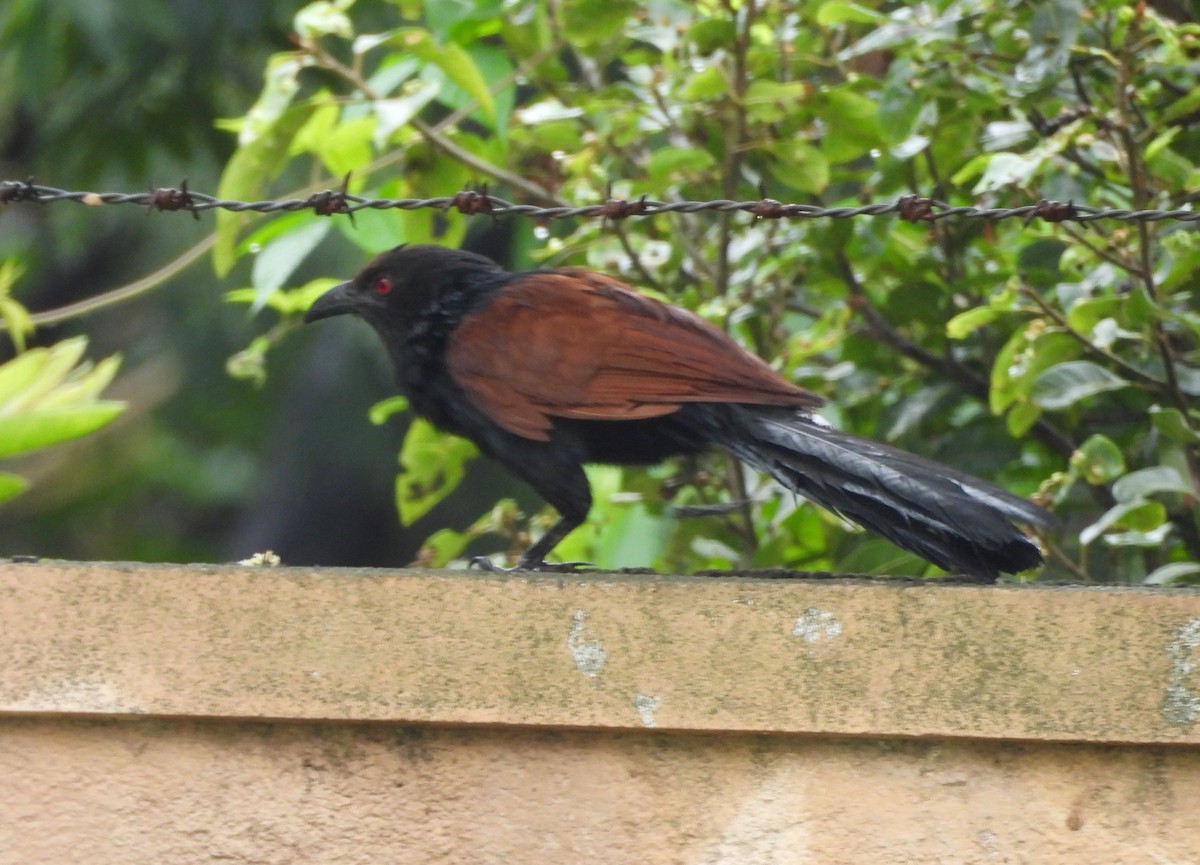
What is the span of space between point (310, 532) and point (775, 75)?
6.54m

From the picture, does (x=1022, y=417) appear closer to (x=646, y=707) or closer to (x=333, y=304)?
(x=333, y=304)

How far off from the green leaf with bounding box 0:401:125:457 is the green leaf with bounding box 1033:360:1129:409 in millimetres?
1522

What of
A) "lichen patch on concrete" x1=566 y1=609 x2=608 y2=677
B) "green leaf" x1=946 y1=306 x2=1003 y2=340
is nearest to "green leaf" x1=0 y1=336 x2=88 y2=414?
"lichen patch on concrete" x1=566 y1=609 x2=608 y2=677

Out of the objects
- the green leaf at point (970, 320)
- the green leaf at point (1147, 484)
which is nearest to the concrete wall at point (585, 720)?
the green leaf at point (1147, 484)

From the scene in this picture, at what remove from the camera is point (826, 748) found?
163 centimetres

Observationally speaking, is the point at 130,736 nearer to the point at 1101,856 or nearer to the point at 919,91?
the point at 1101,856

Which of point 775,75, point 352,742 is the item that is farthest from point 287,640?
point 775,75

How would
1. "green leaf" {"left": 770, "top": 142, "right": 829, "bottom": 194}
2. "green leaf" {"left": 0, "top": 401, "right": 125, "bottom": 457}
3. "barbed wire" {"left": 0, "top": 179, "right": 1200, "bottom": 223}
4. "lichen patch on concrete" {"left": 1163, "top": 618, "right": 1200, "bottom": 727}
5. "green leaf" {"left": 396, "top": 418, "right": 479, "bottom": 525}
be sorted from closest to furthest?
"lichen patch on concrete" {"left": 1163, "top": 618, "right": 1200, "bottom": 727} → "barbed wire" {"left": 0, "top": 179, "right": 1200, "bottom": 223} → "green leaf" {"left": 0, "top": 401, "right": 125, "bottom": 457} → "green leaf" {"left": 770, "top": 142, "right": 829, "bottom": 194} → "green leaf" {"left": 396, "top": 418, "right": 479, "bottom": 525}

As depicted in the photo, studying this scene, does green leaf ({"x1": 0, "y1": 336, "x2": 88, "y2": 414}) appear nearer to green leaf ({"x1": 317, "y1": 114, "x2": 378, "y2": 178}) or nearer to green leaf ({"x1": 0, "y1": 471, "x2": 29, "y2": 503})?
green leaf ({"x1": 0, "y1": 471, "x2": 29, "y2": 503})

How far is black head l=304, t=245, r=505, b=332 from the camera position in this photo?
2.47 meters

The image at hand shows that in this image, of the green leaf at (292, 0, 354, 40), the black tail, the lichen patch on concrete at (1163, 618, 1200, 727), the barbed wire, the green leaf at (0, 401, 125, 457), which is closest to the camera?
the lichen patch on concrete at (1163, 618, 1200, 727)

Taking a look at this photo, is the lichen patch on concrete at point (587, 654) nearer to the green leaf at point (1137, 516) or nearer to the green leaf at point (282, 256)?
the green leaf at point (1137, 516)

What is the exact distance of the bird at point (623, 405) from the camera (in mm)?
1796

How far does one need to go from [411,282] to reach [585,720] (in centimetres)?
112
